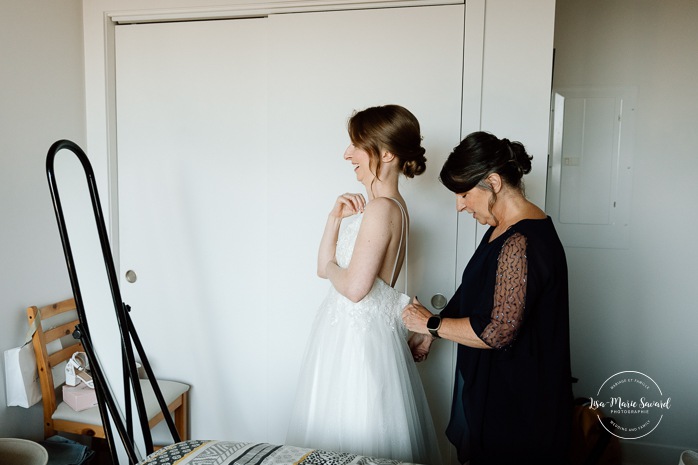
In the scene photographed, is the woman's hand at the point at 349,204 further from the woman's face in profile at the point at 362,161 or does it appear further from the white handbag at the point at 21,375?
the white handbag at the point at 21,375

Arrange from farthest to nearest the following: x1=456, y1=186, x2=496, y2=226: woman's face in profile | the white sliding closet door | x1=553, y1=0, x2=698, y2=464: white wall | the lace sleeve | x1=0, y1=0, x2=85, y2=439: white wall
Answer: x1=553, y1=0, x2=698, y2=464: white wall
the white sliding closet door
x1=0, y1=0, x2=85, y2=439: white wall
x1=456, y1=186, x2=496, y2=226: woman's face in profile
the lace sleeve

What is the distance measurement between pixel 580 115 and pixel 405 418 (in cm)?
177

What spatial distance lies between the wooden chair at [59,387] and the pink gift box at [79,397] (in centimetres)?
2

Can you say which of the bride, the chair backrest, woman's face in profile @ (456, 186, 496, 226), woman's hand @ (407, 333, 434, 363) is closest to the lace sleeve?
woman's face in profile @ (456, 186, 496, 226)

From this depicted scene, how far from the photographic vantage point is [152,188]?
7.36 ft

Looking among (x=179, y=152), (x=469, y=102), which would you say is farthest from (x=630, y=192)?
(x=179, y=152)

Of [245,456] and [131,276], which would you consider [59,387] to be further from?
[245,456]

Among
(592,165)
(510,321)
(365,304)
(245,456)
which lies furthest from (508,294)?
(592,165)

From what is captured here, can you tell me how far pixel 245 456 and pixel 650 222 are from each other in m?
2.23

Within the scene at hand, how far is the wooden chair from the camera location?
6.02ft

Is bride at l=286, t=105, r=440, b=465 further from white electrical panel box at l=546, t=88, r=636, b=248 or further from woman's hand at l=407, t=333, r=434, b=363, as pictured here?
white electrical panel box at l=546, t=88, r=636, b=248

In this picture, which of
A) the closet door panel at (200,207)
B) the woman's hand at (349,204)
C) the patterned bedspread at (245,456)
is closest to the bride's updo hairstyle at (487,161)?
the woman's hand at (349,204)

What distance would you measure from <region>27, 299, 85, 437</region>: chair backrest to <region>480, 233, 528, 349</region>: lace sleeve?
170 centimetres

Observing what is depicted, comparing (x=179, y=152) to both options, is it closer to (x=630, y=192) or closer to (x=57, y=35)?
(x=57, y=35)
